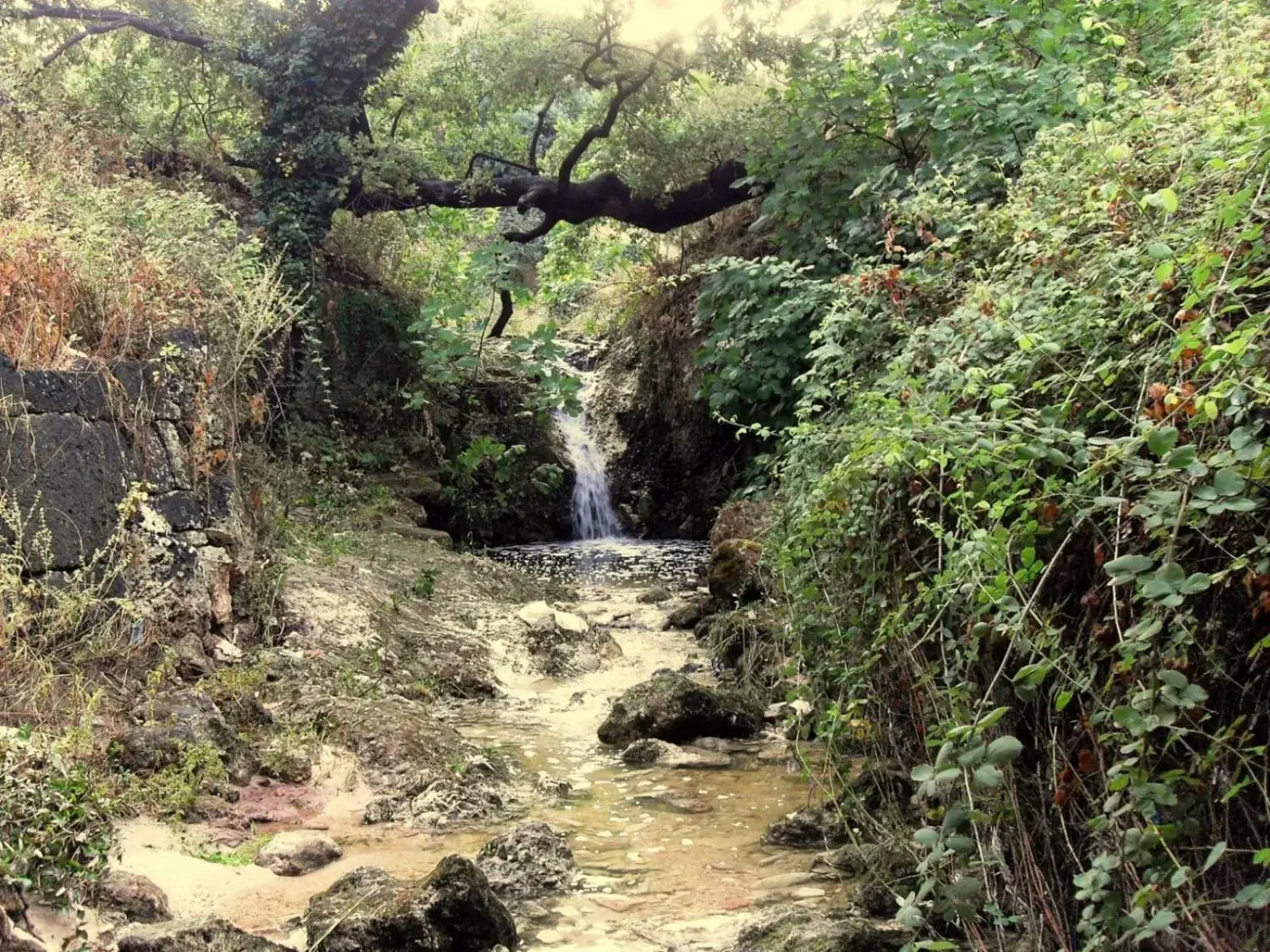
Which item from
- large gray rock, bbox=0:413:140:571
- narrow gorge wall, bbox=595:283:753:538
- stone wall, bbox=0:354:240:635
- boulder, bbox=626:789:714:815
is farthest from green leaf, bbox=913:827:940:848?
narrow gorge wall, bbox=595:283:753:538

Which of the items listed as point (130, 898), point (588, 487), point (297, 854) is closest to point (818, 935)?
point (297, 854)

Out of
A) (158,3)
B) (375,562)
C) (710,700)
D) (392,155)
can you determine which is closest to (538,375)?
(392,155)

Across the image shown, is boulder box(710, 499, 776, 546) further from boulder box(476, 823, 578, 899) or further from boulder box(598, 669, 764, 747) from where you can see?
boulder box(476, 823, 578, 899)

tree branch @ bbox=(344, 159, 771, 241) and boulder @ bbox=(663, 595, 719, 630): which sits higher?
tree branch @ bbox=(344, 159, 771, 241)

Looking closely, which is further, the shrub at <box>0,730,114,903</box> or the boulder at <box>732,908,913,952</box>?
the boulder at <box>732,908,913,952</box>

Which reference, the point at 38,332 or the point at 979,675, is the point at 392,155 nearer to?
the point at 38,332

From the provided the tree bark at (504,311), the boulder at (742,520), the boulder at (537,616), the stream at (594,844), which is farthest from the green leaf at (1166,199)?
the tree bark at (504,311)

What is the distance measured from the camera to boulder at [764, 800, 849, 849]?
427cm

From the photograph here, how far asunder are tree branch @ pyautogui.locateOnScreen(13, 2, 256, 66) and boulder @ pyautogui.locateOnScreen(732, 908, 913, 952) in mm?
11434

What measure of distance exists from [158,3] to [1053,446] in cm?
1301

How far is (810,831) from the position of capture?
4316mm

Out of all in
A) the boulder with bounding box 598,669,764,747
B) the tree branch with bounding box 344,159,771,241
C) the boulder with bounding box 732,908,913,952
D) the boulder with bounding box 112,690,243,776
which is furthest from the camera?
the tree branch with bounding box 344,159,771,241

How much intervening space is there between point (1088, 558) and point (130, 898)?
120 inches

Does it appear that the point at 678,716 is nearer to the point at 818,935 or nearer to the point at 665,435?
the point at 818,935
